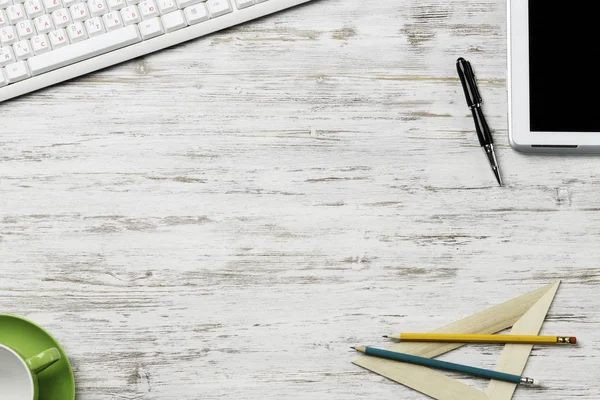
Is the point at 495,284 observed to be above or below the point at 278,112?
below

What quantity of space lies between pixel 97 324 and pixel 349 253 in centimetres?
30

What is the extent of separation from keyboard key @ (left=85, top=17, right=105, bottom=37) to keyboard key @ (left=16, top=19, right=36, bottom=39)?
2.5 inches

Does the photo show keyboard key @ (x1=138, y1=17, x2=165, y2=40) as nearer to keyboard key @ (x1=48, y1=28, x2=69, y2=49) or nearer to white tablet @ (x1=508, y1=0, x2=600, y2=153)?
→ keyboard key @ (x1=48, y1=28, x2=69, y2=49)

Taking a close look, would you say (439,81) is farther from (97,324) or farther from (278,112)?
(97,324)

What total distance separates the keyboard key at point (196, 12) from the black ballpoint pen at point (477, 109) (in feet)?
0.99

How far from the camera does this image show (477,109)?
2.54 ft

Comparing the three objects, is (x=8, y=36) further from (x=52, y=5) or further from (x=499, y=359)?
(x=499, y=359)

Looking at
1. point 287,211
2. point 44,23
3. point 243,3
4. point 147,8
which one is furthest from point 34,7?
point 287,211

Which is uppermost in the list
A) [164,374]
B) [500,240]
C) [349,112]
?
[349,112]

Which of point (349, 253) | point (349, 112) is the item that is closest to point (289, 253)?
point (349, 253)

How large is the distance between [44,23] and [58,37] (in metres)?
0.02

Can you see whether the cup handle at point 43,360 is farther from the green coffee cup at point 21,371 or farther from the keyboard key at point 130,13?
the keyboard key at point 130,13

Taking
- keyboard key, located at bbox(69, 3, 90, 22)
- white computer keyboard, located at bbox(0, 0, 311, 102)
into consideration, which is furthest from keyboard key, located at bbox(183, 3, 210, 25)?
keyboard key, located at bbox(69, 3, 90, 22)

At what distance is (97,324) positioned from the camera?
2.54 ft
